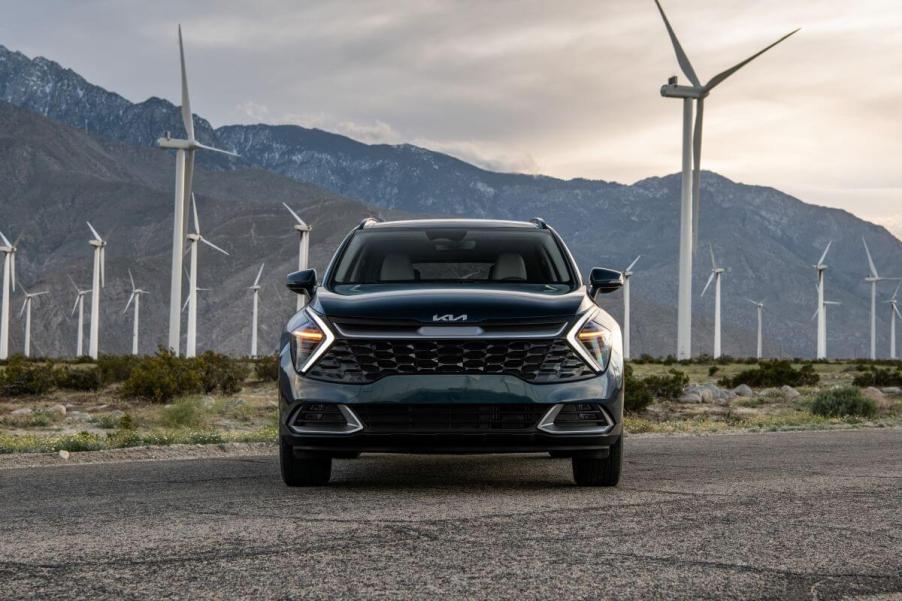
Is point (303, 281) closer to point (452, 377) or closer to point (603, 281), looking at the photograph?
point (452, 377)

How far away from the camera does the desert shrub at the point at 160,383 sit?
2445 centimetres

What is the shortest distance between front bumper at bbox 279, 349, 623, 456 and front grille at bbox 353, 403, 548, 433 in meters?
0.02

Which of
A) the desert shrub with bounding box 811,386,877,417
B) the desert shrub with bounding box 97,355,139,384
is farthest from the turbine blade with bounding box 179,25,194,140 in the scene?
the desert shrub with bounding box 811,386,877,417

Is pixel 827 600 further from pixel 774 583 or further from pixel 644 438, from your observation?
pixel 644 438

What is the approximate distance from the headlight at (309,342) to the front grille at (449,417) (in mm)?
491

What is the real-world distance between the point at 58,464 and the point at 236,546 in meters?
6.04

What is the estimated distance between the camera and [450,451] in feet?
25.4

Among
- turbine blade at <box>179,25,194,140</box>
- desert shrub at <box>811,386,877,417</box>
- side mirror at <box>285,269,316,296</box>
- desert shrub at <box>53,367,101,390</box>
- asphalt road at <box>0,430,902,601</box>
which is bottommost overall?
desert shrub at <box>53,367,101,390</box>

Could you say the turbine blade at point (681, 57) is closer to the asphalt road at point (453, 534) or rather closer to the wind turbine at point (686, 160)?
the wind turbine at point (686, 160)

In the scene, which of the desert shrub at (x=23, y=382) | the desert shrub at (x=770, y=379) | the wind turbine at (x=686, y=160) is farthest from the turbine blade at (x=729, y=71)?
the desert shrub at (x=23, y=382)

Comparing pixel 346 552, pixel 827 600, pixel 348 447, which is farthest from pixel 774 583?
pixel 348 447

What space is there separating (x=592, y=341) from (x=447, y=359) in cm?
105

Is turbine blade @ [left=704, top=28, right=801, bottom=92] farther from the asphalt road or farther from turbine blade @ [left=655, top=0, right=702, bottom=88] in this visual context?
the asphalt road

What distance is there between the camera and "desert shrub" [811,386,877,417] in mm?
21422
